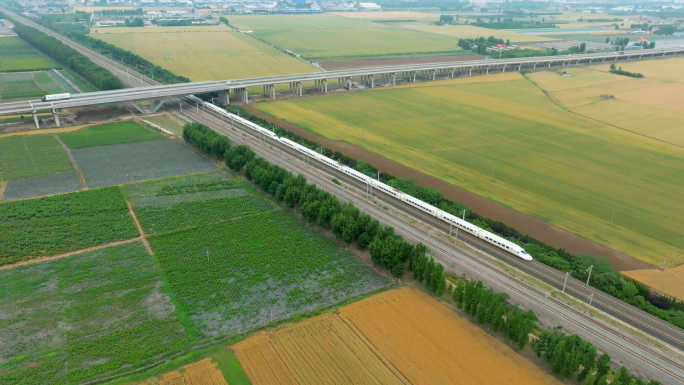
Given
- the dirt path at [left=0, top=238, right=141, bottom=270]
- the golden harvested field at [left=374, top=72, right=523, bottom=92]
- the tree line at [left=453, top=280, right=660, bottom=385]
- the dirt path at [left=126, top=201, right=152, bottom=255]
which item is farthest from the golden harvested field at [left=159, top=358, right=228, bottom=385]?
the golden harvested field at [left=374, top=72, right=523, bottom=92]

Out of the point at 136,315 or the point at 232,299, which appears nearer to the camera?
the point at 136,315

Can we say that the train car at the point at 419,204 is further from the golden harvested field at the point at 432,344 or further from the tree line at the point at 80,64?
the tree line at the point at 80,64

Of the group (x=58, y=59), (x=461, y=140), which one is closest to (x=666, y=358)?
(x=461, y=140)

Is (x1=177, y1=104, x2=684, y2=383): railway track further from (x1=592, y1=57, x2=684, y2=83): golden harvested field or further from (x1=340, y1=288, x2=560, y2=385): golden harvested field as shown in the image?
(x1=592, y1=57, x2=684, y2=83): golden harvested field

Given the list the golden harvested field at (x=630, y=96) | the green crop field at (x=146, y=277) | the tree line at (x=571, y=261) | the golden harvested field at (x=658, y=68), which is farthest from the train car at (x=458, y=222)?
the golden harvested field at (x=658, y=68)

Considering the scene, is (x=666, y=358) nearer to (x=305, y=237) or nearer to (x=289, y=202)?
(x=305, y=237)

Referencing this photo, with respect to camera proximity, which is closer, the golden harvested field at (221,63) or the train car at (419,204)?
the train car at (419,204)
